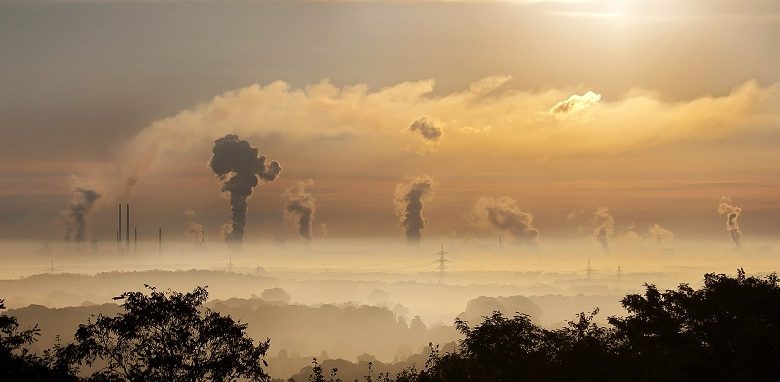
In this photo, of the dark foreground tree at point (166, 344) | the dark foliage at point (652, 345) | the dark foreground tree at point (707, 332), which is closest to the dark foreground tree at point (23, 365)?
the dark foreground tree at point (166, 344)

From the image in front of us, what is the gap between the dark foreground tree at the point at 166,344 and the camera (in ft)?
183

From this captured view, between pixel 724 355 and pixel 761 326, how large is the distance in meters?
3.17

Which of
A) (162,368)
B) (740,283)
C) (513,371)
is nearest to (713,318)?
(740,283)

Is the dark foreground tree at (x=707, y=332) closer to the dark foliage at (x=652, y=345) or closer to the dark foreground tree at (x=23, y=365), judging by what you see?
the dark foliage at (x=652, y=345)

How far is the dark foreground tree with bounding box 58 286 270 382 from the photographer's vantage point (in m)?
55.8

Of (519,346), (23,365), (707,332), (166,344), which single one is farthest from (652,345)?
(23,365)

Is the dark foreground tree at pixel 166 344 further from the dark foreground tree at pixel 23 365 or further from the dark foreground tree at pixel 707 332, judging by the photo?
the dark foreground tree at pixel 707 332

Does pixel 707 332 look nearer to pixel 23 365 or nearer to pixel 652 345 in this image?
pixel 652 345

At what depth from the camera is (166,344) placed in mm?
56719

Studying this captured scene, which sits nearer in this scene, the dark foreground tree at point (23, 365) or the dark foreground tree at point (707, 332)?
the dark foreground tree at point (23, 365)

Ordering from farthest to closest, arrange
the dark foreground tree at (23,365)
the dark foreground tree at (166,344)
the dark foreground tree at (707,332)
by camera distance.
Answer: the dark foreground tree at (707,332), the dark foreground tree at (23,365), the dark foreground tree at (166,344)

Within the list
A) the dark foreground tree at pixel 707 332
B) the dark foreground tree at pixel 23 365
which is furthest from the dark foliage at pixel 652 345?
the dark foreground tree at pixel 23 365

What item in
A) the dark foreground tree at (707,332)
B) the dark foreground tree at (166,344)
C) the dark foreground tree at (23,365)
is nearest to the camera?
the dark foreground tree at (166,344)

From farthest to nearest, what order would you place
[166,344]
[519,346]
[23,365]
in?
1. [519,346]
2. [23,365]
3. [166,344]
